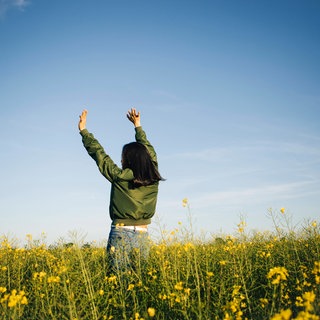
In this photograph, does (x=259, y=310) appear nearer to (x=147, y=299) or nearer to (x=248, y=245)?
(x=147, y=299)

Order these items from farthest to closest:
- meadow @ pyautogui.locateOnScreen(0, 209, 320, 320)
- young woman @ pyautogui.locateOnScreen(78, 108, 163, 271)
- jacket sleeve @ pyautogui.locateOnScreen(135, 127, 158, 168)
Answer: jacket sleeve @ pyautogui.locateOnScreen(135, 127, 158, 168) < young woman @ pyautogui.locateOnScreen(78, 108, 163, 271) < meadow @ pyautogui.locateOnScreen(0, 209, 320, 320)

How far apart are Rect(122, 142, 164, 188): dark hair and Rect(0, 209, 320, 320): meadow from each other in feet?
2.32

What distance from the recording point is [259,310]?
3.20 m

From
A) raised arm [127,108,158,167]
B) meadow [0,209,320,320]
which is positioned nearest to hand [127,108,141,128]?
raised arm [127,108,158,167]

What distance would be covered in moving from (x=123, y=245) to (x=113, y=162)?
99 cm

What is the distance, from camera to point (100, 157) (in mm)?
3738

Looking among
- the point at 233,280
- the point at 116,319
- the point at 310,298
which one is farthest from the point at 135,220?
the point at 310,298

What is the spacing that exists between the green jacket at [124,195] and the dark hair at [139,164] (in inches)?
3.2

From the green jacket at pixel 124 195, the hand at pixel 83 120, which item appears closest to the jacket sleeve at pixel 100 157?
the green jacket at pixel 124 195

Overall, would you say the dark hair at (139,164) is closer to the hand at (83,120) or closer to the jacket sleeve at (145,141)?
the jacket sleeve at (145,141)

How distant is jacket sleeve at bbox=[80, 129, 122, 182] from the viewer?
366 centimetres

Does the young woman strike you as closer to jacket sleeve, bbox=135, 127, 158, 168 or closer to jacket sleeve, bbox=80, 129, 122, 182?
jacket sleeve, bbox=80, 129, 122, 182

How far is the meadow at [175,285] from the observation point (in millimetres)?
2775

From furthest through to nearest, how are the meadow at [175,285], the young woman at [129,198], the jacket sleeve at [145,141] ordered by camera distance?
the jacket sleeve at [145,141] < the young woman at [129,198] < the meadow at [175,285]
